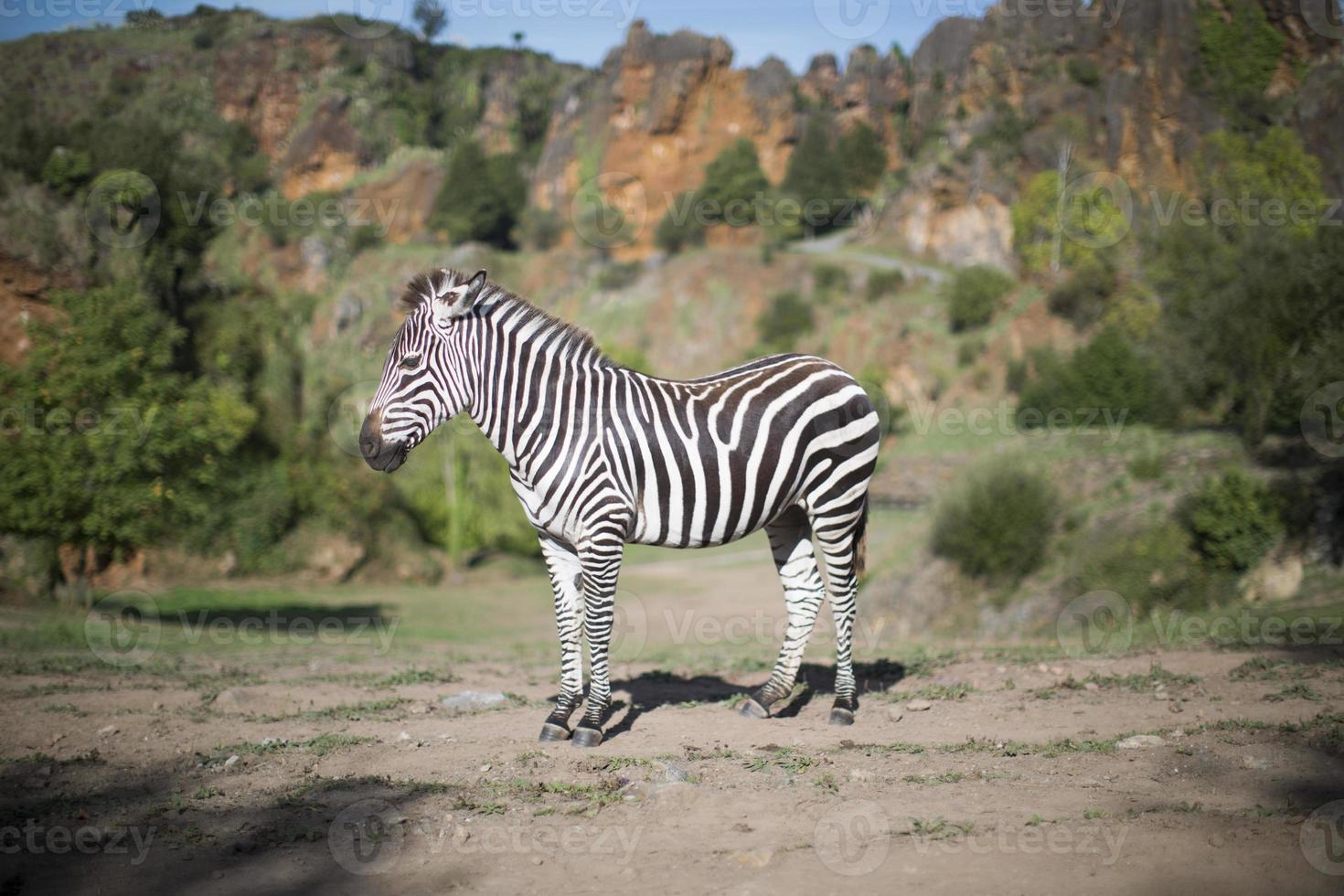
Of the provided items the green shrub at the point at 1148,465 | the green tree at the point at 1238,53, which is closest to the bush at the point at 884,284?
the green tree at the point at 1238,53

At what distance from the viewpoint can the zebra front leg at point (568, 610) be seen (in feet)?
23.8

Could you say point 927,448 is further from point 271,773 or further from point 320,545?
point 271,773

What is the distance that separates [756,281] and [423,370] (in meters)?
61.0

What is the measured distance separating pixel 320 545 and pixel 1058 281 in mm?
39460

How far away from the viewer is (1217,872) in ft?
14.6

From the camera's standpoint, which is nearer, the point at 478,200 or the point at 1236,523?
the point at 1236,523
